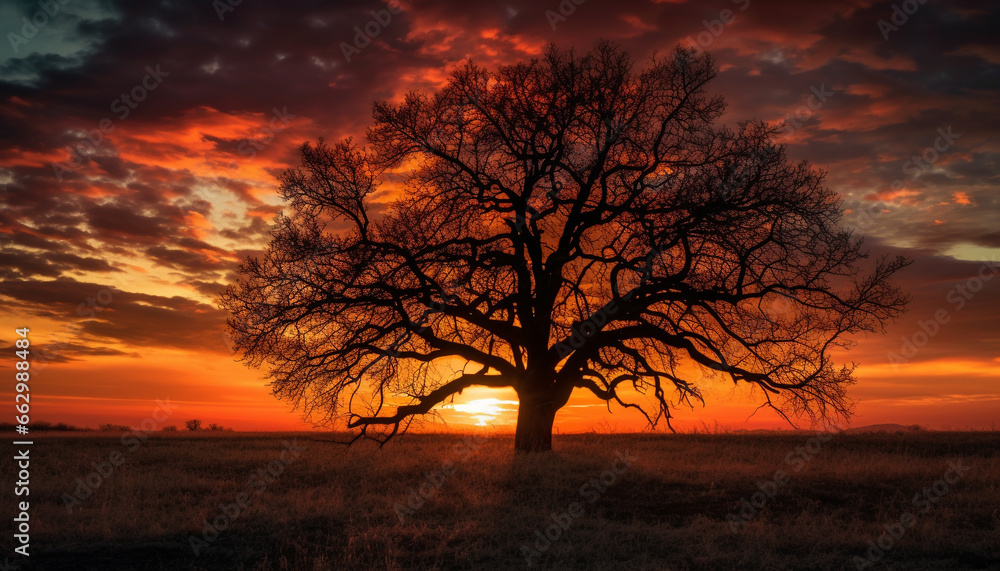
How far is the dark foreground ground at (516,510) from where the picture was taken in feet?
33.3

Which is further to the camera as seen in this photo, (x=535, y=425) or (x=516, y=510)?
(x=535, y=425)

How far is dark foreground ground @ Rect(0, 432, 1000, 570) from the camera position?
33.3ft

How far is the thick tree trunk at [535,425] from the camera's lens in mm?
18156

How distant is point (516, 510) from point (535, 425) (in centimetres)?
555

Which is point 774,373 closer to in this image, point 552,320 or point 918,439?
point 552,320

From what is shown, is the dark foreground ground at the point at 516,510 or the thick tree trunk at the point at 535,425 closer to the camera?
the dark foreground ground at the point at 516,510

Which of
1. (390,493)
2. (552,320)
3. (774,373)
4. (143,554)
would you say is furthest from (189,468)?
(774,373)

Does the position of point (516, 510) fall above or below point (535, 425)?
below

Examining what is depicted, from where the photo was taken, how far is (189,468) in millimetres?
17656

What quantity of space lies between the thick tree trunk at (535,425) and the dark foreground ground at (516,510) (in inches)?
30.3

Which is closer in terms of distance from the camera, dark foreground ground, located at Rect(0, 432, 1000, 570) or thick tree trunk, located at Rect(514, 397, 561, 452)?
dark foreground ground, located at Rect(0, 432, 1000, 570)

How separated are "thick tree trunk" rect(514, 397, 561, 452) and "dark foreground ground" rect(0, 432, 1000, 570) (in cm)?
77

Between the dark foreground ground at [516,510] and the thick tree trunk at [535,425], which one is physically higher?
the thick tree trunk at [535,425]

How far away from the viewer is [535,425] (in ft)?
59.6
